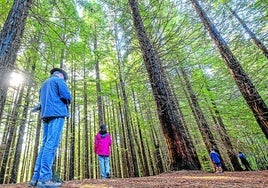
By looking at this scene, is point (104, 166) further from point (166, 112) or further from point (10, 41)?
point (10, 41)

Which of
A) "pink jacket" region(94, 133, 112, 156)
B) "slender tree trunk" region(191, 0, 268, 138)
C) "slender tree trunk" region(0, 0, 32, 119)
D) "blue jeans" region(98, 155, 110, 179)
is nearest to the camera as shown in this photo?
"slender tree trunk" region(0, 0, 32, 119)

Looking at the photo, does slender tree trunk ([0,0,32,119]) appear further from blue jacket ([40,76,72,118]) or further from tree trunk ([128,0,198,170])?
tree trunk ([128,0,198,170])

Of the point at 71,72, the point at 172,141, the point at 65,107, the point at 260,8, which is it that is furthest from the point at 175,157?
the point at 71,72

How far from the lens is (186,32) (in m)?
8.00

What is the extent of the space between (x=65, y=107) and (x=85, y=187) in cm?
145

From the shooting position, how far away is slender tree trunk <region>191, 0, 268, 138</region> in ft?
22.9

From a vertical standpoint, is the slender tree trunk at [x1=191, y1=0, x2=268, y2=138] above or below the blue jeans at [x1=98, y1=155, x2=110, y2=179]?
above

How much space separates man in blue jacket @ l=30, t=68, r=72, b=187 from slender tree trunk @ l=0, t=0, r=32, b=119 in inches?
48.7

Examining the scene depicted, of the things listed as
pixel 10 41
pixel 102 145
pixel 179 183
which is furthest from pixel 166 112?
pixel 10 41

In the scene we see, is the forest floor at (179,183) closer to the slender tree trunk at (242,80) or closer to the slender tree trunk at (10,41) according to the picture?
the slender tree trunk at (10,41)

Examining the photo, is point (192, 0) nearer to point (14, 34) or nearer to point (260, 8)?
point (260, 8)

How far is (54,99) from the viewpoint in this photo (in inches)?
135

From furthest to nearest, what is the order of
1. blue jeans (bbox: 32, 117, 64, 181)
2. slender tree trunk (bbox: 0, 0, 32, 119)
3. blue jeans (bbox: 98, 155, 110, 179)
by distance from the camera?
blue jeans (bbox: 98, 155, 110, 179) < slender tree trunk (bbox: 0, 0, 32, 119) < blue jeans (bbox: 32, 117, 64, 181)

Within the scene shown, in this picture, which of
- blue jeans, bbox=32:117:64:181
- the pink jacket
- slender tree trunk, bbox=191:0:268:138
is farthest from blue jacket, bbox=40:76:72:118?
slender tree trunk, bbox=191:0:268:138
